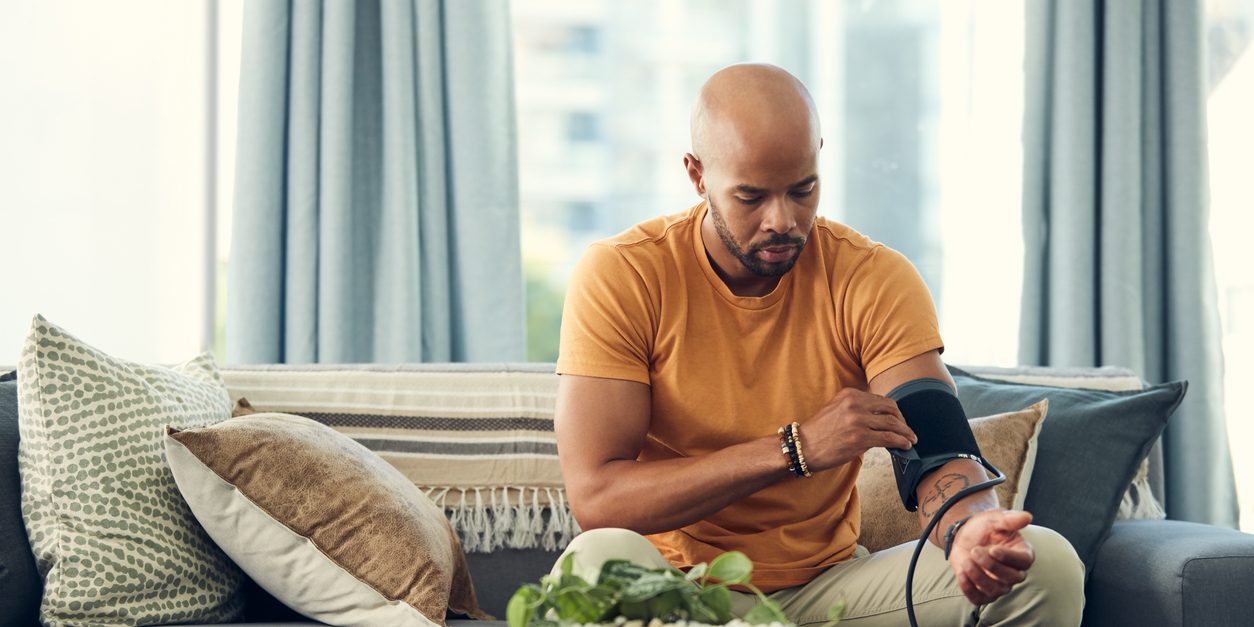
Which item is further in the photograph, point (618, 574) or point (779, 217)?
point (779, 217)

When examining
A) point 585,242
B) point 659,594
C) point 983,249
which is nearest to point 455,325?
point 585,242

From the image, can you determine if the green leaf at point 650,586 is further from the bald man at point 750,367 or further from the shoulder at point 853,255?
the shoulder at point 853,255

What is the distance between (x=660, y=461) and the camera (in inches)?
61.1

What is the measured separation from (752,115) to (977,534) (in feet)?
2.21

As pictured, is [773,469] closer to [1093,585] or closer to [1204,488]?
[1093,585]

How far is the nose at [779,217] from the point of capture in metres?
1.58

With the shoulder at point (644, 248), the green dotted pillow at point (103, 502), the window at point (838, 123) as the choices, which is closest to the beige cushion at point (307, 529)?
the green dotted pillow at point (103, 502)

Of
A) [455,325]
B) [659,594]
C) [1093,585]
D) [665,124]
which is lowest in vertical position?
[1093,585]

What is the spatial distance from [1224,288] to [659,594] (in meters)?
2.89

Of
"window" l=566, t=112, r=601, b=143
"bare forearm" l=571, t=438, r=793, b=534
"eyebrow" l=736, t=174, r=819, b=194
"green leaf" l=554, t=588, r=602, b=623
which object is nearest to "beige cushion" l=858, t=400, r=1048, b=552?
"bare forearm" l=571, t=438, r=793, b=534

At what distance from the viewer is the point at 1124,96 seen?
2930mm

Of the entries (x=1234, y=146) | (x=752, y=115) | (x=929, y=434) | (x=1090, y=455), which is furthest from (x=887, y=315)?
(x=1234, y=146)

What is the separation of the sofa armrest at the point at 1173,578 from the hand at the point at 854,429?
550 mm

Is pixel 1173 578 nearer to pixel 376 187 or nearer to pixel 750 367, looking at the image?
pixel 750 367
